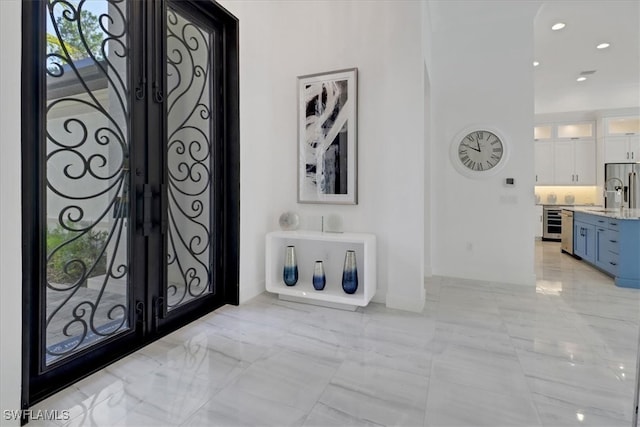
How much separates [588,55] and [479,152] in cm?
279

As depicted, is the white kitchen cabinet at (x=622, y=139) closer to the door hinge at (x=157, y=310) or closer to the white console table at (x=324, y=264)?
the white console table at (x=324, y=264)

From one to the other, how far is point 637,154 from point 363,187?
7980 millimetres

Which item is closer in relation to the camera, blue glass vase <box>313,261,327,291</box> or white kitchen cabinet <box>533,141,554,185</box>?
blue glass vase <box>313,261,327,291</box>

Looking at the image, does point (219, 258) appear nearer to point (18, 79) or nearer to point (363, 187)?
point (363, 187)

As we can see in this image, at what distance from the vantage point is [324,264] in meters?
3.33

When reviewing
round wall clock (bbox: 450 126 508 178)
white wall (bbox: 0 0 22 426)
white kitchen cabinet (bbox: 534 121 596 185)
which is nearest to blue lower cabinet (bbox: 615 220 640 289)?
round wall clock (bbox: 450 126 508 178)

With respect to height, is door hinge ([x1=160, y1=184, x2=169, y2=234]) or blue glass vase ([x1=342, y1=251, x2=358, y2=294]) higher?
door hinge ([x1=160, y1=184, x2=169, y2=234])

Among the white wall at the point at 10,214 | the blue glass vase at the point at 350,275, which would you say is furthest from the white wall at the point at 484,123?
the white wall at the point at 10,214

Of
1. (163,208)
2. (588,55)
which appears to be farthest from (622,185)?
(163,208)

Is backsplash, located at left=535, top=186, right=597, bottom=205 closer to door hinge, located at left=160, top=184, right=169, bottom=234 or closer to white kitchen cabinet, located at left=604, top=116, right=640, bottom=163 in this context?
white kitchen cabinet, located at left=604, top=116, right=640, bottom=163

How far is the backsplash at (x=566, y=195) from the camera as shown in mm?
8141

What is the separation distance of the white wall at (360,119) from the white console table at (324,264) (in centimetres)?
17

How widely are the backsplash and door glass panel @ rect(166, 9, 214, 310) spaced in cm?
893

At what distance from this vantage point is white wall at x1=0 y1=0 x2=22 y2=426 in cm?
141
